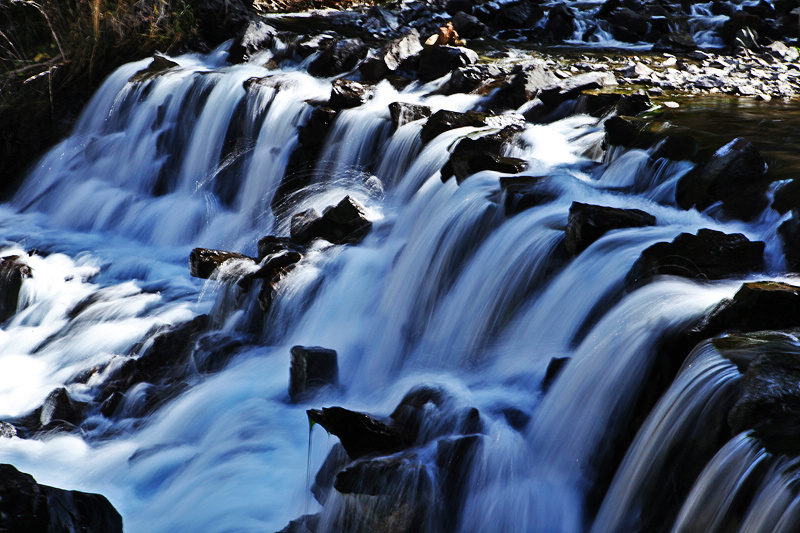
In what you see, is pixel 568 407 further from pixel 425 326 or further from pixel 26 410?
pixel 26 410

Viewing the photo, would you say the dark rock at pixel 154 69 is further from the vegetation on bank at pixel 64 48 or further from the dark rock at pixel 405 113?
the dark rock at pixel 405 113

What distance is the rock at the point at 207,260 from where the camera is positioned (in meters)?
7.05

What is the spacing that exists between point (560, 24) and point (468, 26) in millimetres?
1556

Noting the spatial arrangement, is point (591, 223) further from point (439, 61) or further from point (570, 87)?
point (439, 61)

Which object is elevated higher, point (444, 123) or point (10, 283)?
point (444, 123)

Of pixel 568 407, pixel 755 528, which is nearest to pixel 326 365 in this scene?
pixel 568 407

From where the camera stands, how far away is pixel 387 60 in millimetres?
10375

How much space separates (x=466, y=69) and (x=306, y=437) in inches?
231

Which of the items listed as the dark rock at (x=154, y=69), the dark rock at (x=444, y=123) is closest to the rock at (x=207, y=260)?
the dark rock at (x=444, y=123)

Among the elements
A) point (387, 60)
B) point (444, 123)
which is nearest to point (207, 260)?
point (444, 123)

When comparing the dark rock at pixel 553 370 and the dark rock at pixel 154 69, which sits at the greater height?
the dark rock at pixel 154 69

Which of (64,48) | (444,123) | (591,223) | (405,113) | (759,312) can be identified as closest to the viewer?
(759,312)

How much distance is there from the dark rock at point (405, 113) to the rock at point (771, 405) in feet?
19.1

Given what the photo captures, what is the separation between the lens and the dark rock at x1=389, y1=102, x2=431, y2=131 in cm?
841
